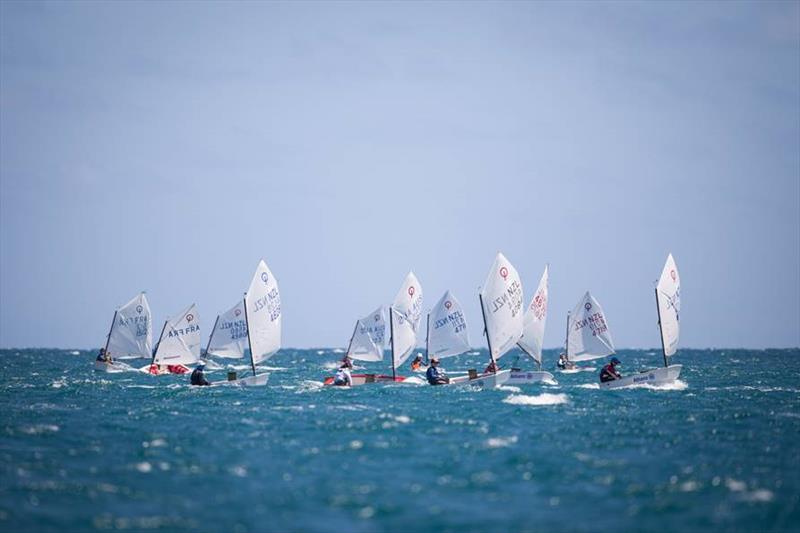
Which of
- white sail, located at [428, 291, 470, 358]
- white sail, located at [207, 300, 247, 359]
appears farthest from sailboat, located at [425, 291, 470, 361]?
white sail, located at [207, 300, 247, 359]

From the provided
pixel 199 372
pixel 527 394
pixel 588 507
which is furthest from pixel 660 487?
pixel 199 372

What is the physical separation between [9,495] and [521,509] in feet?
43.7

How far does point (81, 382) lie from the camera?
60.0m

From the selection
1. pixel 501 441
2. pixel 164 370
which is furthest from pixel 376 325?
pixel 501 441

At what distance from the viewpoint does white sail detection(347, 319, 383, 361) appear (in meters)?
65.7

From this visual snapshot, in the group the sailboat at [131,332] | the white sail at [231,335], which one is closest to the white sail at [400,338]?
the white sail at [231,335]

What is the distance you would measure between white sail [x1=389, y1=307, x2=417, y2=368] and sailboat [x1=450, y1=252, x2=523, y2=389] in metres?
7.64

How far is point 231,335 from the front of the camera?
6494 cm

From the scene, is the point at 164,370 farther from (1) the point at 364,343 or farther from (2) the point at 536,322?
(2) the point at 536,322

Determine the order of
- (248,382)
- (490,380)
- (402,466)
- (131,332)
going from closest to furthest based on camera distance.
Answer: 1. (402,466)
2. (490,380)
3. (248,382)
4. (131,332)

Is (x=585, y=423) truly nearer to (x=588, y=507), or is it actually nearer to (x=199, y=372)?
(x=588, y=507)

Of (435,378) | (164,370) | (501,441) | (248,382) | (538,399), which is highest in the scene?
(164,370)

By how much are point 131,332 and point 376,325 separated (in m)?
27.7

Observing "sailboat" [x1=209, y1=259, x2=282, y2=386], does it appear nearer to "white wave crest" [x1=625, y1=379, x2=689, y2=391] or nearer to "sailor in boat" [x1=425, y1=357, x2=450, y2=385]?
"sailor in boat" [x1=425, y1=357, x2=450, y2=385]
